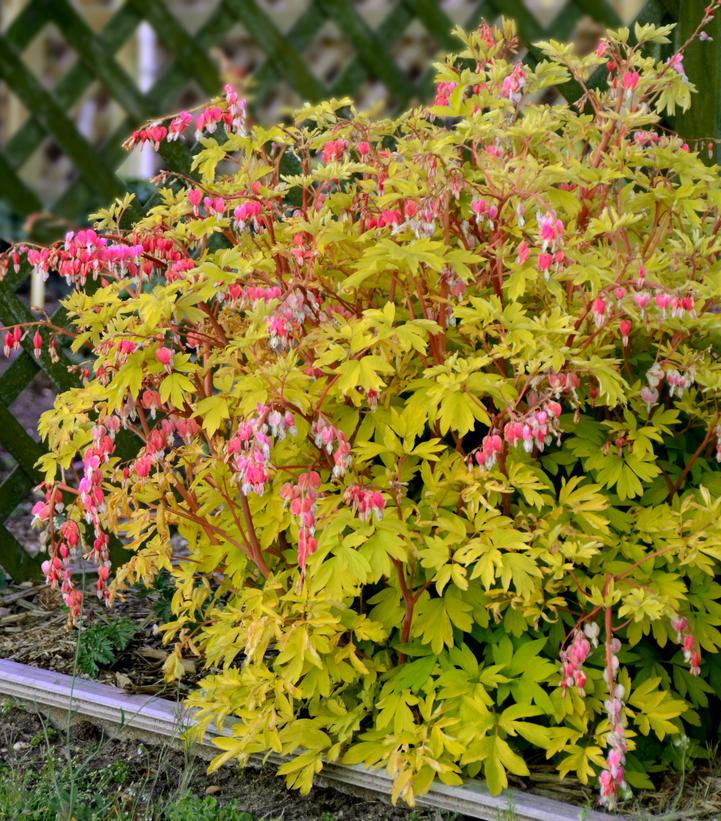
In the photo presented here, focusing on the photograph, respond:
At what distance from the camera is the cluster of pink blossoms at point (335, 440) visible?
6.23 ft

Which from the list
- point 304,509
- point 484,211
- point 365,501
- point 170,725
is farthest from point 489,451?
point 170,725

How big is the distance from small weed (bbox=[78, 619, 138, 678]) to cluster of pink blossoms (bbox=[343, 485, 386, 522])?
1.12 metres

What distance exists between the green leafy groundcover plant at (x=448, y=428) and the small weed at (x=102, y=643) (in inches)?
18.2

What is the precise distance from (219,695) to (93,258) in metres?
0.92

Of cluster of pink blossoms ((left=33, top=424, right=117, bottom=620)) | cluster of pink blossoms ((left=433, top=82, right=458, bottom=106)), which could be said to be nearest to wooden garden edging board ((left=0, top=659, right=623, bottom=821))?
cluster of pink blossoms ((left=33, top=424, right=117, bottom=620))

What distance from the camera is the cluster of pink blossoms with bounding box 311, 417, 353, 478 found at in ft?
6.23

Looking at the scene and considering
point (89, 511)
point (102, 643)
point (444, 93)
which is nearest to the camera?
point (89, 511)

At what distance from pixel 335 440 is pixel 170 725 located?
0.94m

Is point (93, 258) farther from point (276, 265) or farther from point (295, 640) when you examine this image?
point (295, 640)

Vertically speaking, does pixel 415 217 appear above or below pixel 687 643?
above

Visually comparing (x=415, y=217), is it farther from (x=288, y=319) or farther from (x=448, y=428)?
(x=448, y=428)

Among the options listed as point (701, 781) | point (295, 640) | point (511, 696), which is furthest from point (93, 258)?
point (701, 781)

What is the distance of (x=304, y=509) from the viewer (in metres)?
1.87

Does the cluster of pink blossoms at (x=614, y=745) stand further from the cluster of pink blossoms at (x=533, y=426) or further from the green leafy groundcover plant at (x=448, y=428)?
the cluster of pink blossoms at (x=533, y=426)
